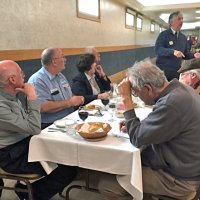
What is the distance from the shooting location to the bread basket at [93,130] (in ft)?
5.24

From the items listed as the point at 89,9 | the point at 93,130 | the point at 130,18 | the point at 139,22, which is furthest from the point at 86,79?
the point at 139,22

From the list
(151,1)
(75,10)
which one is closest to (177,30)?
(75,10)

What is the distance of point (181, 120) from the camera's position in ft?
4.50

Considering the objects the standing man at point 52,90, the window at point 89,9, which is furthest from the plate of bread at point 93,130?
the window at point 89,9

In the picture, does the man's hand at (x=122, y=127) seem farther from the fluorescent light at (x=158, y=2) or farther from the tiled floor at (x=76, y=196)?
the fluorescent light at (x=158, y=2)

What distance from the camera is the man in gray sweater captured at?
1377 mm

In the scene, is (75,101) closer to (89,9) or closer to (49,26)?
(49,26)

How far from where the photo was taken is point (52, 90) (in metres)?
2.49

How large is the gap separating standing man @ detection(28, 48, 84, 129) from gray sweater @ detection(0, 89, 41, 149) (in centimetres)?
56

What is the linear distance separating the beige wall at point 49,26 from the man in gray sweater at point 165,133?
6.91ft

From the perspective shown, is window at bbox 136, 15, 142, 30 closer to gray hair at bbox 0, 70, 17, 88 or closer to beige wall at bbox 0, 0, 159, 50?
beige wall at bbox 0, 0, 159, 50

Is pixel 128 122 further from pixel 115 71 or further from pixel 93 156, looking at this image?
pixel 115 71

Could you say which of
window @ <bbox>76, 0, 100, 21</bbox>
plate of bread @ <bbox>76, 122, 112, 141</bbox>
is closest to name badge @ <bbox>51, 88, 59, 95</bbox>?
plate of bread @ <bbox>76, 122, 112, 141</bbox>

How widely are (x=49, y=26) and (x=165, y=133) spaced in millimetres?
3139
